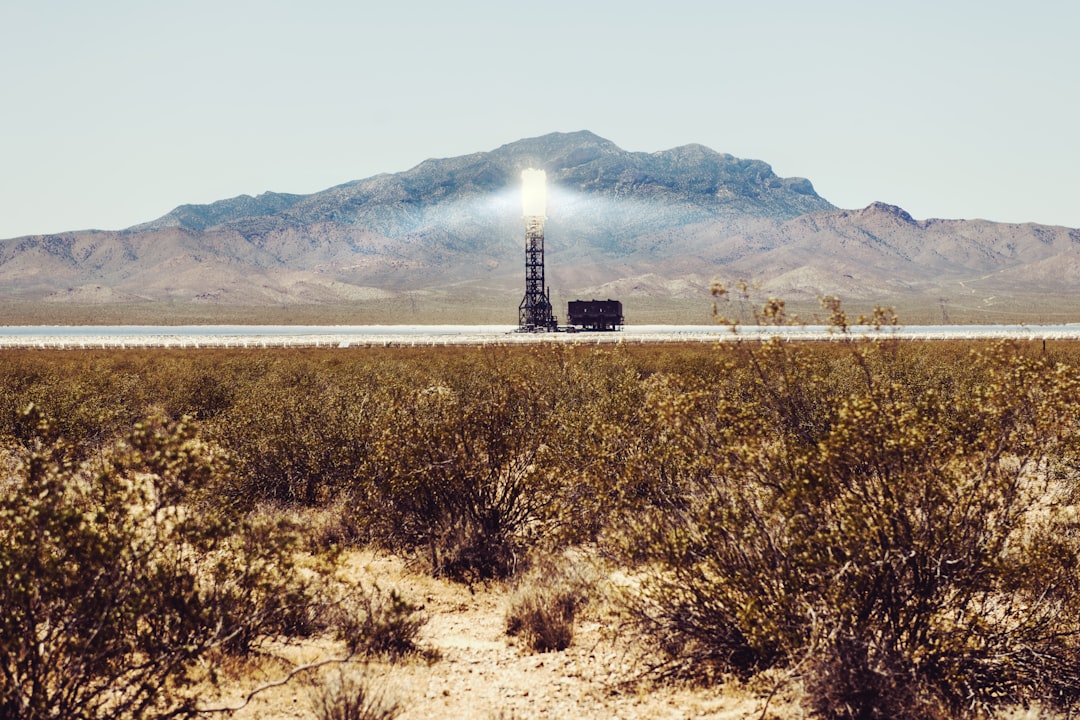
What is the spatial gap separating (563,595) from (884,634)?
3.89 metres

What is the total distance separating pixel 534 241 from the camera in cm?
8312

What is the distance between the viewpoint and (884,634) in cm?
630

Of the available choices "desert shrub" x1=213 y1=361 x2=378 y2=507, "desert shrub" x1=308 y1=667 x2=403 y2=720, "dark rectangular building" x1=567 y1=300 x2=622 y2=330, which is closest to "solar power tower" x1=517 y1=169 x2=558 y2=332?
"dark rectangular building" x1=567 y1=300 x2=622 y2=330

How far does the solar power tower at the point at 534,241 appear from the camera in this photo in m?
80.2

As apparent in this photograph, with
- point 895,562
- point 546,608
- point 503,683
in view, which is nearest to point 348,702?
point 503,683

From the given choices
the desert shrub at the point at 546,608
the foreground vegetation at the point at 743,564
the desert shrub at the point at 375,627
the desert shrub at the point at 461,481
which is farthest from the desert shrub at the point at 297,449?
the foreground vegetation at the point at 743,564

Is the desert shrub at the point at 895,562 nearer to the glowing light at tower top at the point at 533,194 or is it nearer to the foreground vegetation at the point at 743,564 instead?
the foreground vegetation at the point at 743,564

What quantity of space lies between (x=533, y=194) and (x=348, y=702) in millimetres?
76703


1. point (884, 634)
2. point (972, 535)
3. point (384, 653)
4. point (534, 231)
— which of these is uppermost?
point (534, 231)

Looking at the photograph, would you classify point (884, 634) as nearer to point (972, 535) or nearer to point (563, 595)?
point (972, 535)

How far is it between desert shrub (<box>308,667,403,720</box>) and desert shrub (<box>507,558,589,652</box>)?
2074 millimetres

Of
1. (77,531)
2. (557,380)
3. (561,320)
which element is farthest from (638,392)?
(561,320)

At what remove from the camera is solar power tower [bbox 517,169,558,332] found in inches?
3159

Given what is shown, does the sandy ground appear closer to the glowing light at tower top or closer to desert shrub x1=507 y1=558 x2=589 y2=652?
desert shrub x1=507 y1=558 x2=589 y2=652
